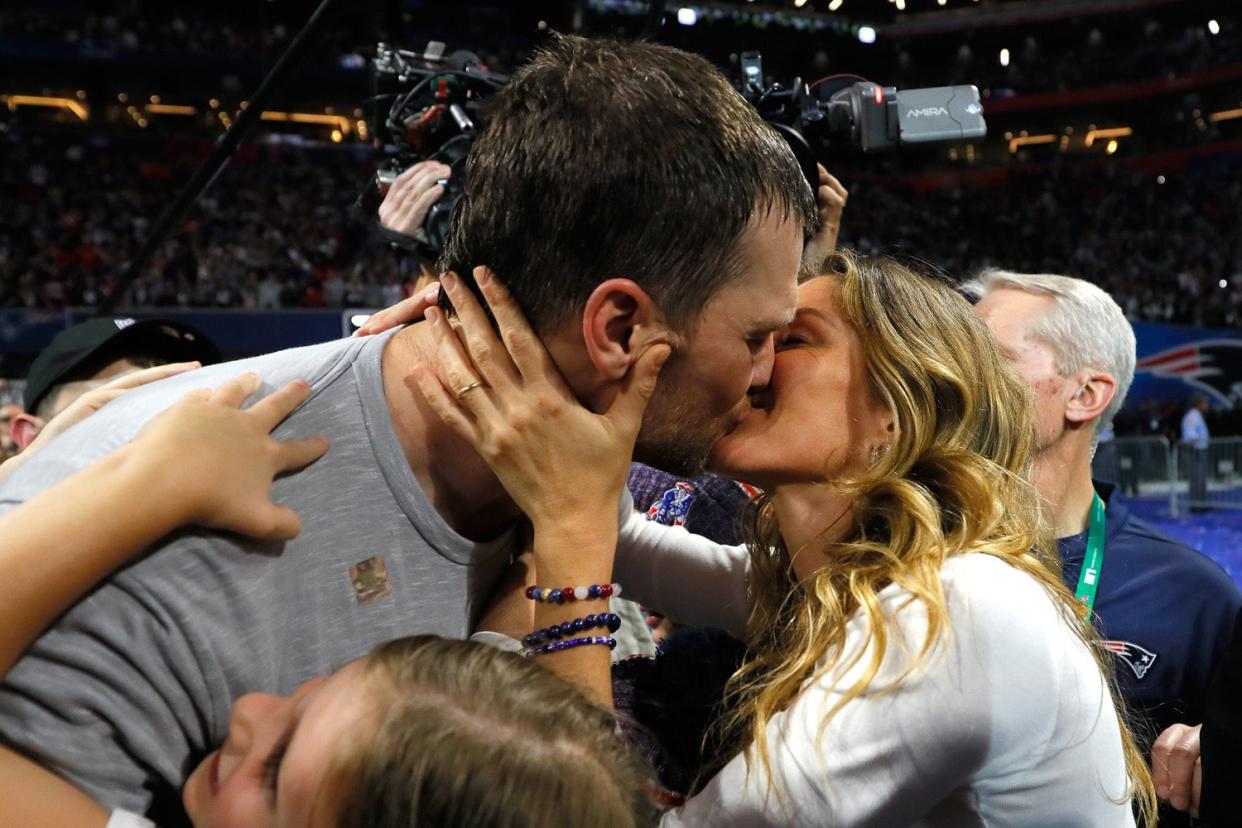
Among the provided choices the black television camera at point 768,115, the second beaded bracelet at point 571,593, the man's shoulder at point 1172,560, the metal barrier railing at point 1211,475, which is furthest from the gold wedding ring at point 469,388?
the metal barrier railing at point 1211,475

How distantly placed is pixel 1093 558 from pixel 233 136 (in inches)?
79.3

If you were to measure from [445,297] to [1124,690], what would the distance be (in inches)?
64.1

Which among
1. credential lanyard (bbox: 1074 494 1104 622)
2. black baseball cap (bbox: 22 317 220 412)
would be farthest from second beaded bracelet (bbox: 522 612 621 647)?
credential lanyard (bbox: 1074 494 1104 622)

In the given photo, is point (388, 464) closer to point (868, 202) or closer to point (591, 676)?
point (591, 676)

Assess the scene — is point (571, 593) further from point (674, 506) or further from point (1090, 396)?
point (1090, 396)

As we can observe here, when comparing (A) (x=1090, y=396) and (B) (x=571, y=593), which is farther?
(A) (x=1090, y=396)

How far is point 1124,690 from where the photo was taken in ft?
6.72

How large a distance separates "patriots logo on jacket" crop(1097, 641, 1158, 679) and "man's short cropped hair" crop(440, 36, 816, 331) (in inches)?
56.6

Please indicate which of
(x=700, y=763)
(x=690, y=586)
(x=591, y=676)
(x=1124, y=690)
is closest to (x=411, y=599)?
(x=591, y=676)

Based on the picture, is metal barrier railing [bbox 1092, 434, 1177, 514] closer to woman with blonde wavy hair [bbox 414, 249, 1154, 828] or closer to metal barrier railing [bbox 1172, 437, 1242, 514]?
metal barrier railing [bbox 1172, 437, 1242, 514]

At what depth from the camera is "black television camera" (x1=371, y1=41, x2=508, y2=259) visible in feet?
7.76

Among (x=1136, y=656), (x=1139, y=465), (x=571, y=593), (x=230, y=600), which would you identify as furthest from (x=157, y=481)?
(x=1139, y=465)

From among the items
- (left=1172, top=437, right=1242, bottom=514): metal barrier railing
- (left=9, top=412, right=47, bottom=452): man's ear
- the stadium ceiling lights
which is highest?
the stadium ceiling lights

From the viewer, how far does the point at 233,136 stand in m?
2.11
